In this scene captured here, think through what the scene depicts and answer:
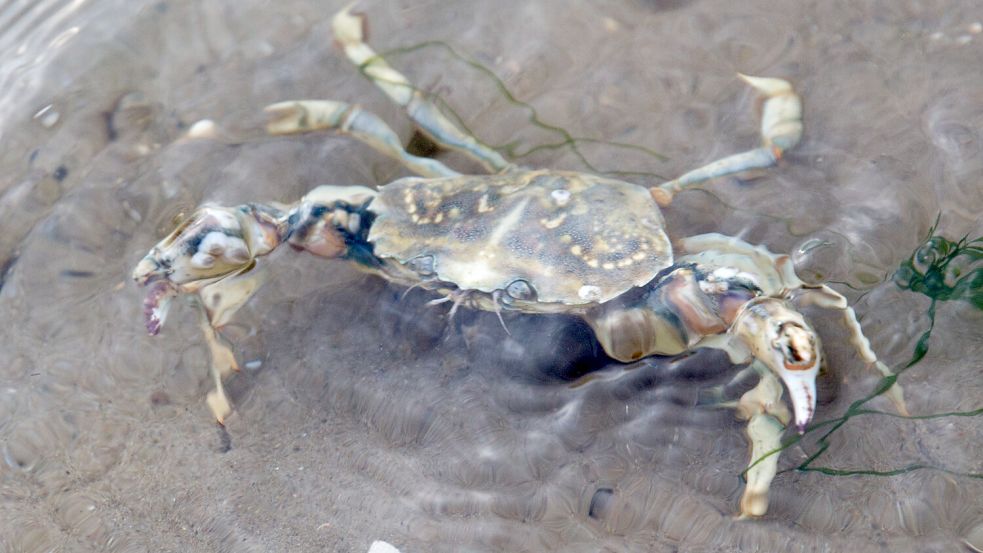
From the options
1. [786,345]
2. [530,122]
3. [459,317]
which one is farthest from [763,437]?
[530,122]

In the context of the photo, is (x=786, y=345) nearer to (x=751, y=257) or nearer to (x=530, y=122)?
(x=751, y=257)

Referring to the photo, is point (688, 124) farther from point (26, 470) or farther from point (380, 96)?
point (26, 470)

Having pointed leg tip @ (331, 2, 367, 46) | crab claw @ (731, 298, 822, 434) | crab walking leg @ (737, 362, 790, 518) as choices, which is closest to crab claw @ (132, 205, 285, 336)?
pointed leg tip @ (331, 2, 367, 46)

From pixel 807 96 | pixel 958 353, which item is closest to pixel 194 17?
pixel 807 96

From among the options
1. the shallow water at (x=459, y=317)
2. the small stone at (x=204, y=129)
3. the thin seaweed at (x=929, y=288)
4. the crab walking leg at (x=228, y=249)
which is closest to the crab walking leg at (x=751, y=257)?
the shallow water at (x=459, y=317)

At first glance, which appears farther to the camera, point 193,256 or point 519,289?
point 193,256

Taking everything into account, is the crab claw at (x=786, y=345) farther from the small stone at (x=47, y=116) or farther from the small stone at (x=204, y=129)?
the small stone at (x=47, y=116)
